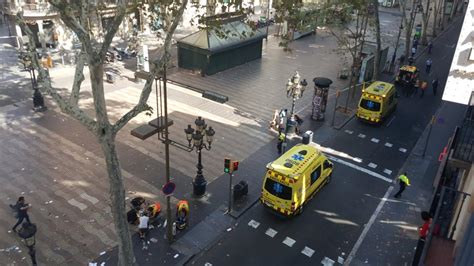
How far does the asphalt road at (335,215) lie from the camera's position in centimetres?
1402

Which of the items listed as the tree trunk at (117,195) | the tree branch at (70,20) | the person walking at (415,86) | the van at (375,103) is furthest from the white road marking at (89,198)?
the person walking at (415,86)

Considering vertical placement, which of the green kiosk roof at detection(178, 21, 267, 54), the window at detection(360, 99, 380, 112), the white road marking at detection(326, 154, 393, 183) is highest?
the green kiosk roof at detection(178, 21, 267, 54)

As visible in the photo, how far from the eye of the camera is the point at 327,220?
623 inches

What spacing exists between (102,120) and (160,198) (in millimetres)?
6549

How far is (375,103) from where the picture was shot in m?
23.0

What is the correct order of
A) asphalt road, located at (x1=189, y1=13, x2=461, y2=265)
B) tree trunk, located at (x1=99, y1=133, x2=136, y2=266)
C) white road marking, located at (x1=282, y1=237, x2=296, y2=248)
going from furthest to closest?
white road marking, located at (x1=282, y1=237, x2=296, y2=248) < asphalt road, located at (x1=189, y1=13, x2=461, y2=265) < tree trunk, located at (x1=99, y1=133, x2=136, y2=266)

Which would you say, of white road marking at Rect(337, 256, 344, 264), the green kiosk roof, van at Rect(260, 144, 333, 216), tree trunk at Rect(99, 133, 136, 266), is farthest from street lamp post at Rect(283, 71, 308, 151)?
tree trunk at Rect(99, 133, 136, 266)

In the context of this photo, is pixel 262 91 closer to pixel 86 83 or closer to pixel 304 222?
pixel 86 83

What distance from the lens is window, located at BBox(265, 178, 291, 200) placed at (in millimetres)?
14922

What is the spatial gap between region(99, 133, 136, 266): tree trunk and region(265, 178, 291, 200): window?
561 cm

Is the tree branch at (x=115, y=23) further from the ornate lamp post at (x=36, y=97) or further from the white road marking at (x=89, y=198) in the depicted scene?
the ornate lamp post at (x=36, y=97)

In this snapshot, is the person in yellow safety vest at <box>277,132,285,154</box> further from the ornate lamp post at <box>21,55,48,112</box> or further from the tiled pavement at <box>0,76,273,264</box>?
the ornate lamp post at <box>21,55,48,112</box>

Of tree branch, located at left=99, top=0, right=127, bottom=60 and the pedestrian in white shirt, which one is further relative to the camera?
the pedestrian in white shirt

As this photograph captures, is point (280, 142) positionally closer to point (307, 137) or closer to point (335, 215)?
point (307, 137)
